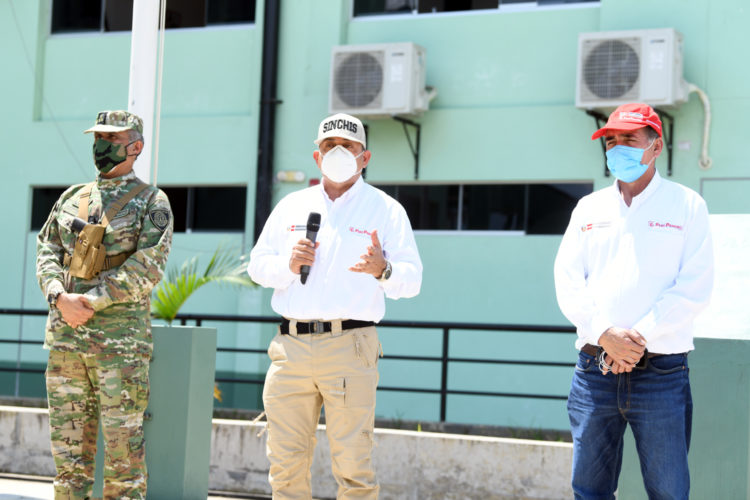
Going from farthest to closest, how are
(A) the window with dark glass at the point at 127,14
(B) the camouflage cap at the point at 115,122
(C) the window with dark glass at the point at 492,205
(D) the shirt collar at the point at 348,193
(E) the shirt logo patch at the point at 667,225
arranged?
(A) the window with dark glass at the point at 127,14 < (C) the window with dark glass at the point at 492,205 < (B) the camouflage cap at the point at 115,122 < (D) the shirt collar at the point at 348,193 < (E) the shirt logo patch at the point at 667,225

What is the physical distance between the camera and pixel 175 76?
12867 mm

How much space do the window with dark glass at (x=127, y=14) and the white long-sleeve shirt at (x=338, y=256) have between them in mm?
8504

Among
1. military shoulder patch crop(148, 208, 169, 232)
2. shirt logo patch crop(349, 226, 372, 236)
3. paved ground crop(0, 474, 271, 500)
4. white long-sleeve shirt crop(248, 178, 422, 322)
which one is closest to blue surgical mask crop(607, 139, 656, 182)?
white long-sleeve shirt crop(248, 178, 422, 322)

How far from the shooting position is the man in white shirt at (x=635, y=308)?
3936 mm

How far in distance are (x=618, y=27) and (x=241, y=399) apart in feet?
20.5

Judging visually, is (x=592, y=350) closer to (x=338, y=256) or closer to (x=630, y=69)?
(x=338, y=256)

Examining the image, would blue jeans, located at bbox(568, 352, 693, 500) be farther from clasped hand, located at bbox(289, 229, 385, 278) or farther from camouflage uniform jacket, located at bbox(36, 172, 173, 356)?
camouflage uniform jacket, located at bbox(36, 172, 173, 356)

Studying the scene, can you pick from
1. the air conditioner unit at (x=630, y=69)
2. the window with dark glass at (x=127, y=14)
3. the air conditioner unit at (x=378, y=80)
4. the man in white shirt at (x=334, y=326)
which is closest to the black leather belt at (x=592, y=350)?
the man in white shirt at (x=334, y=326)

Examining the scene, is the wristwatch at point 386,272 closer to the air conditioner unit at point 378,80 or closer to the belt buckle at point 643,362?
the belt buckle at point 643,362

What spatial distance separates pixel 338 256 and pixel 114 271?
1.12 meters

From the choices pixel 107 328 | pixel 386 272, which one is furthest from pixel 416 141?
pixel 386 272

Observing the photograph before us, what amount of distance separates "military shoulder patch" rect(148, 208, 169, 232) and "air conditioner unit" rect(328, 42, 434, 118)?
6.34 meters

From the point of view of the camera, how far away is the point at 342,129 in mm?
4621

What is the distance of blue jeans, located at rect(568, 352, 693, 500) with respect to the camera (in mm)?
3924
